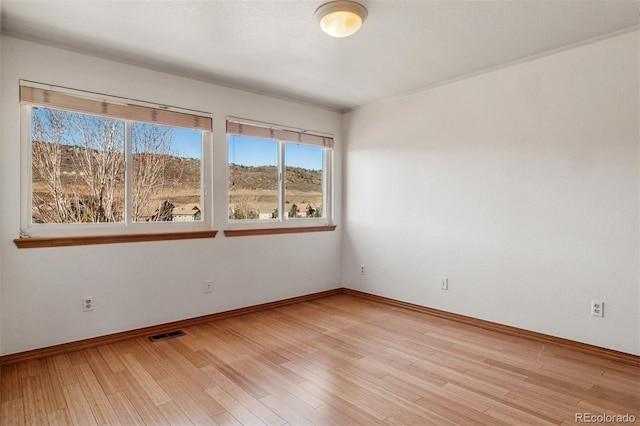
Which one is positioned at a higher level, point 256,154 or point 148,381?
point 256,154

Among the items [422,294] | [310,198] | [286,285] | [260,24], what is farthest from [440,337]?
[260,24]

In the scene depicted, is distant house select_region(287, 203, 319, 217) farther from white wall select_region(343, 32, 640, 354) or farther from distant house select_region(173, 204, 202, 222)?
distant house select_region(173, 204, 202, 222)

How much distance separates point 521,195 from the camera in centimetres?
323

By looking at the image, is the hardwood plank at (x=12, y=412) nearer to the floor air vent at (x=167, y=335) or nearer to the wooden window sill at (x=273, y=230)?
the floor air vent at (x=167, y=335)

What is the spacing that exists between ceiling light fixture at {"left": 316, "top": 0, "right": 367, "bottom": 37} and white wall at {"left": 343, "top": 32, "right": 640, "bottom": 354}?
1.74m

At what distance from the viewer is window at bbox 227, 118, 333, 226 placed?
3.99 metres

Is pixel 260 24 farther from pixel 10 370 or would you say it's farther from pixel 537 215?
pixel 10 370

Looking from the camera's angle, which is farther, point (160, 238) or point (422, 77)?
point (422, 77)

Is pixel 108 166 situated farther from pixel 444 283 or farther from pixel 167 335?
pixel 444 283

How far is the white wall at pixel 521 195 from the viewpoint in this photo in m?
2.73

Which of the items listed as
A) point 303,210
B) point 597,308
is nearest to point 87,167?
point 303,210

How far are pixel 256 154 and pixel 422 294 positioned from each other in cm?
247

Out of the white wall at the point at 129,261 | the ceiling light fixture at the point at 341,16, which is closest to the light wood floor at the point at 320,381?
the white wall at the point at 129,261

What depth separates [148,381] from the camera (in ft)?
7.85
